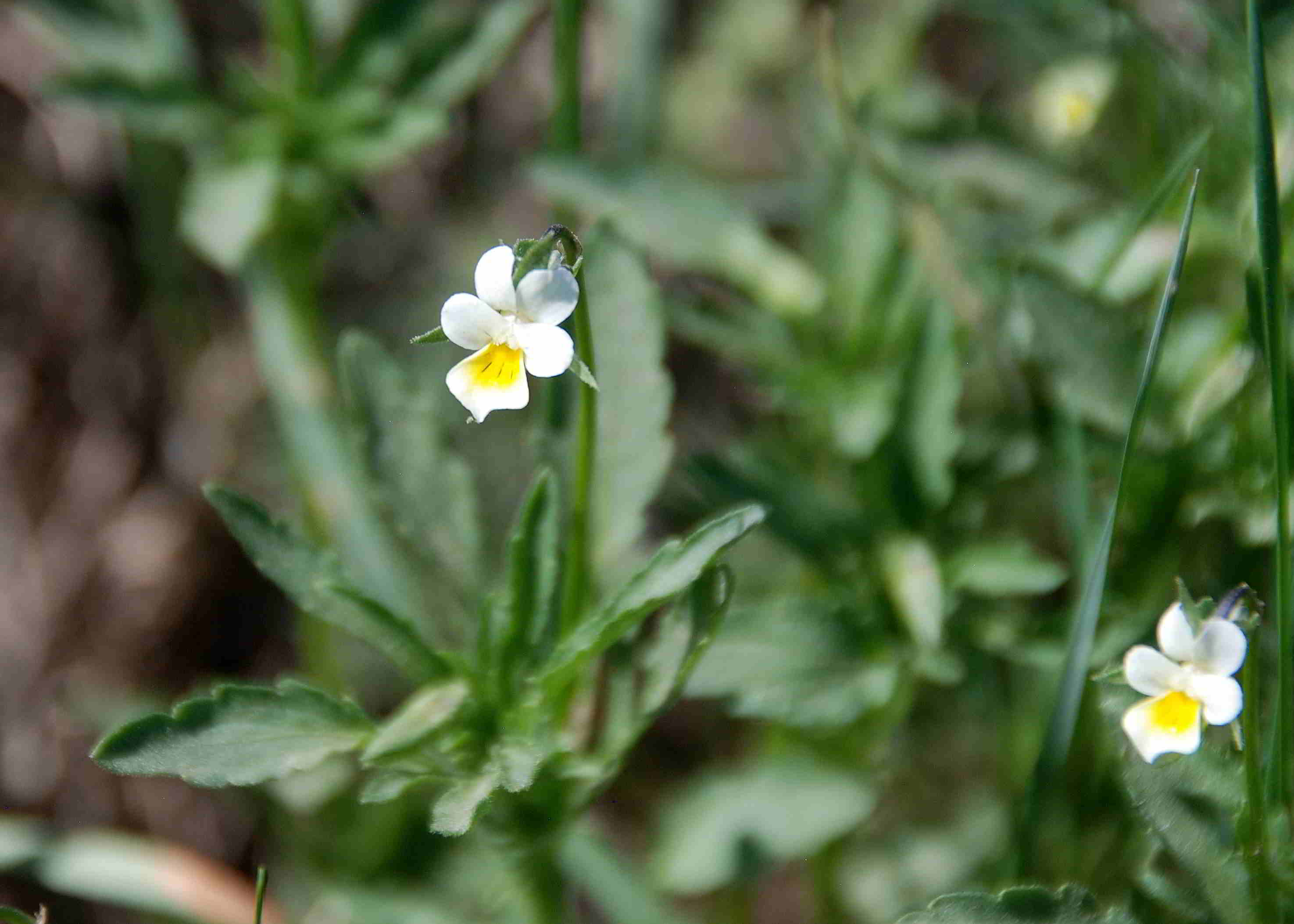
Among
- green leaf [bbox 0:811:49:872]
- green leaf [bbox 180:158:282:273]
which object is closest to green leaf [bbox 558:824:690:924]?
green leaf [bbox 0:811:49:872]

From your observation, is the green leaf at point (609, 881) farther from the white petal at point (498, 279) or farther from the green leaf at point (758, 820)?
the white petal at point (498, 279)

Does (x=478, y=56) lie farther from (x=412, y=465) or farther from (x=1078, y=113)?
(x=1078, y=113)

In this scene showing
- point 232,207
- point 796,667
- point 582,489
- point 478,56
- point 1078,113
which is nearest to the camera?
point 582,489

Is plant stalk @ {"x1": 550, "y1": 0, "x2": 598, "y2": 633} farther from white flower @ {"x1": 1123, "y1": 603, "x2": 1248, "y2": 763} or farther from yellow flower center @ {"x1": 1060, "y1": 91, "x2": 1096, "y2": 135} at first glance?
yellow flower center @ {"x1": 1060, "y1": 91, "x2": 1096, "y2": 135}

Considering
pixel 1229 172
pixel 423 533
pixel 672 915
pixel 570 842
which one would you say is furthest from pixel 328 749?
pixel 1229 172

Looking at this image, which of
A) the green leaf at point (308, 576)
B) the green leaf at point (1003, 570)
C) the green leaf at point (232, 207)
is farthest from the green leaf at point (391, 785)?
the green leaf at point (232, 207)

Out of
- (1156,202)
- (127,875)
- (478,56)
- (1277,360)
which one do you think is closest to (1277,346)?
(1277,360)
